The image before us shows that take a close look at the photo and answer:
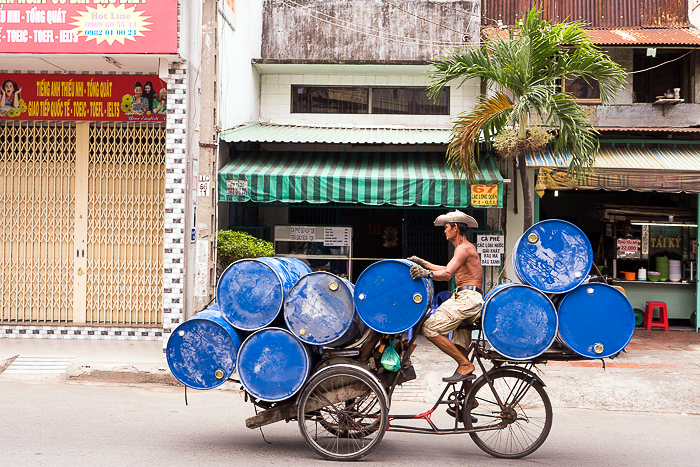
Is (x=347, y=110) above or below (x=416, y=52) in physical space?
below

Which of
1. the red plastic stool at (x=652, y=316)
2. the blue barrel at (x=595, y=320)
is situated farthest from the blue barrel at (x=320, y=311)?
the red plastic stool at (x=652, y=316)

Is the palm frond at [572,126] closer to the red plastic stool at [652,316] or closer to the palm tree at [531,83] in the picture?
the palm tree at [531,83]

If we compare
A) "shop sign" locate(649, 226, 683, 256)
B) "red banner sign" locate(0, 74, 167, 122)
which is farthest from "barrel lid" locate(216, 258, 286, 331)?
"shop sign" locate(649, 226, 683, 256)

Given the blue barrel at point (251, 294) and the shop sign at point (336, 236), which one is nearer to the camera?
the blue barrel at point (251, 294)

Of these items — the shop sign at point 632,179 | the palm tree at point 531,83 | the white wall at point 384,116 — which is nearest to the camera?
the palm tree at point 531,83

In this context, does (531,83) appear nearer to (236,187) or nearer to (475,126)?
(475,126)

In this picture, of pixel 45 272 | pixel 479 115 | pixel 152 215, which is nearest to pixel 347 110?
pixel 479 115

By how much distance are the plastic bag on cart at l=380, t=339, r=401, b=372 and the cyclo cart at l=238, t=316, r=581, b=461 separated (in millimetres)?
98

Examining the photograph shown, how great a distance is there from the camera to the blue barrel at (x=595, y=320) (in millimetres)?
→ 4543

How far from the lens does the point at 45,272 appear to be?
9.46m

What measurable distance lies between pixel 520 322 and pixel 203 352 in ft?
8.23

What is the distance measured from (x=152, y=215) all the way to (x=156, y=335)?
1875mm

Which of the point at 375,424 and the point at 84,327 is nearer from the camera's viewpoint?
the point at 375,424

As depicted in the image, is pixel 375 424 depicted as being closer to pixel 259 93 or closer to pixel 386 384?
pixel 386 384
